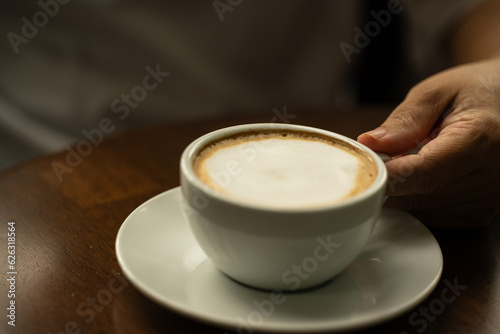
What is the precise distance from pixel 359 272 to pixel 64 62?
958 mm

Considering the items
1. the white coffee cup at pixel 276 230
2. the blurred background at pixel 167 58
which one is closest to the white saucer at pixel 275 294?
the white coffee cup at pixel 276 230

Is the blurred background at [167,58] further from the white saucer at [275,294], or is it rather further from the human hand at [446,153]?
the white saucer at [275,294]

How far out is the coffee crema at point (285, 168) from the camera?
577mm

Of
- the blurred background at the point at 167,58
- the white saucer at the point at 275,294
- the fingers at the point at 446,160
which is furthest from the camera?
the blurred background at the point at 167,58

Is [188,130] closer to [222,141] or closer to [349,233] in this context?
[222,141]

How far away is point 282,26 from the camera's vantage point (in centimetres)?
148

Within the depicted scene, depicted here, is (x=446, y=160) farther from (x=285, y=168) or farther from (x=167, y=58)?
(x=167, y=58)

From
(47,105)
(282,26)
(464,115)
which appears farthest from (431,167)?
(47,105)

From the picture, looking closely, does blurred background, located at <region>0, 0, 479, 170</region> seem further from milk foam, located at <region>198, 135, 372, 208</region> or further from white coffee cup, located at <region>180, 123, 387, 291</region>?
white coffee cup, located at <region>180, 123, 387, 291</region>

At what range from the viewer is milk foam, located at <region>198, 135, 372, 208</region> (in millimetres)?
575

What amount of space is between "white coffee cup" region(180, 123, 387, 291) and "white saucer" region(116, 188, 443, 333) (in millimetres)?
24

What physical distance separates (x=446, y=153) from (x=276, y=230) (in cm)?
36

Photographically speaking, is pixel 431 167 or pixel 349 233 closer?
pixel 349 233

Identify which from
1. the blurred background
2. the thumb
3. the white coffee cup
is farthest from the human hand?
the blurred background
